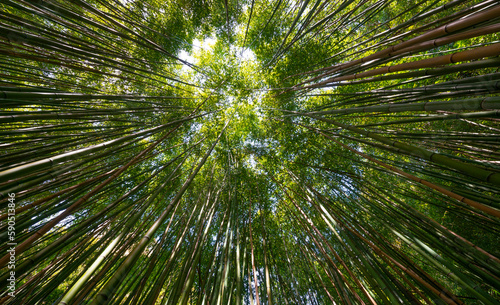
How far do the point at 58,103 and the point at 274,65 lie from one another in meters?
3.74

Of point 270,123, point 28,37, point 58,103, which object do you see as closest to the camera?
point 28,37

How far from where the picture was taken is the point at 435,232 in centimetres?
186

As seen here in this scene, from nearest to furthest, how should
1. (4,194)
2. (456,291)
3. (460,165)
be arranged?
(460,165), (4,194), (456,291)

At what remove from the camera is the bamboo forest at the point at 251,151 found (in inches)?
57.6

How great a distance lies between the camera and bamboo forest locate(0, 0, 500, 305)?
1.46m

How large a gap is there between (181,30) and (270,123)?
272 centimetres

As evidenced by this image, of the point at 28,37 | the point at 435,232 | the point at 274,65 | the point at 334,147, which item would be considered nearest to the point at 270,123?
the point at 274,65

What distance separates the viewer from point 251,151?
16.4 ft

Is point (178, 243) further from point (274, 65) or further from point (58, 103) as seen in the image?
point (274, 65)

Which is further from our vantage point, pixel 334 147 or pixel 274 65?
pixel 274 65

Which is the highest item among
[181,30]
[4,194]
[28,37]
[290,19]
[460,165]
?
[290,19]

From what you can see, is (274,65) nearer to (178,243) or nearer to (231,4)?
(231,4)

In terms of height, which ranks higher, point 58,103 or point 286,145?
point 58,103

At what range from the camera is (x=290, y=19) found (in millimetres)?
4129
